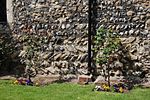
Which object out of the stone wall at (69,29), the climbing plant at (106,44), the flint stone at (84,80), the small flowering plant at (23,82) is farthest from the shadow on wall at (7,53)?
the climbing plant at (106,44)

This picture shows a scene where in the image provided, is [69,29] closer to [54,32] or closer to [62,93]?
[54,32]

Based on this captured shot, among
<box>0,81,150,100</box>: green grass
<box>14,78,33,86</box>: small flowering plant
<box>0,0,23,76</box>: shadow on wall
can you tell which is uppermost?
<box>0,0,23,76</box>: shadow on wall

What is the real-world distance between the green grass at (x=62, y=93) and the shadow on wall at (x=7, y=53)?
1.75 meters

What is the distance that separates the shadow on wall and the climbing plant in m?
2.89

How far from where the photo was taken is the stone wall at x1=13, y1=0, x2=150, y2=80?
10.5 m

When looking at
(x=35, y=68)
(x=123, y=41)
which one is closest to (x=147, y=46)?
(x=123, y=41)

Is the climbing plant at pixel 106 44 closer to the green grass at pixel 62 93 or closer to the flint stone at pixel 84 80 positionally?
the flint stone at pixel 84 80

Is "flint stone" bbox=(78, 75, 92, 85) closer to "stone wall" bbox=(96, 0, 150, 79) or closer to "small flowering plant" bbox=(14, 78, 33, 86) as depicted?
"stone wall" bbox=(96, 0, 150, 79)

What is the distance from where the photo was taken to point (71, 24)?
438 inches

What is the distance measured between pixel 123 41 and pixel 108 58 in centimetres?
96

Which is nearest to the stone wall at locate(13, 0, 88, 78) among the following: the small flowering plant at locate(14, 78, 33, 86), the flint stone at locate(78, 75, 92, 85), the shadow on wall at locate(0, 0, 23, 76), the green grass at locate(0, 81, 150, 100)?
the shadow on wall at locate(0, 0, 23, 76)

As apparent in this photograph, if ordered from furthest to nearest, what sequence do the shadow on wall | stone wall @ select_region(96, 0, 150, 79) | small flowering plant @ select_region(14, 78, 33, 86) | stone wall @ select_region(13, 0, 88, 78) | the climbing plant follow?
the shadow on wall, stone wall @ select_region(13, 0, 88, 78), stone wall @ select_region(96, 0, 150, 79), small flowering plant @ select_region(14, 78, 33, 86), the climbing plant

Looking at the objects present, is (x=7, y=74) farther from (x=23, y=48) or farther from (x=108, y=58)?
(x=108, y=58)

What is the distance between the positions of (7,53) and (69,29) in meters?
2.17
